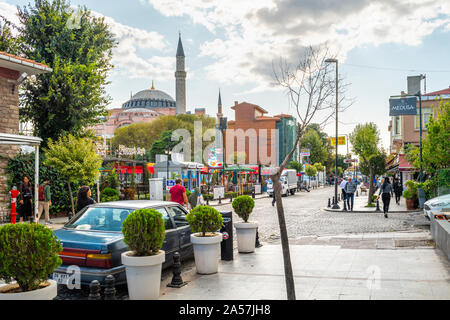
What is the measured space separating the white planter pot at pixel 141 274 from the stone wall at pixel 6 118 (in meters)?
12.8

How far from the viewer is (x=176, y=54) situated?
407 feet

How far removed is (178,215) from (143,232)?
2.63 meters

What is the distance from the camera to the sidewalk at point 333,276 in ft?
19.2

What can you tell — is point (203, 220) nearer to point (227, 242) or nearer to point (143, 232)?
point (227, 242)

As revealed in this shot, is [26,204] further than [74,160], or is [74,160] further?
[74,160]

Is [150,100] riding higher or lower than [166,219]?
higher

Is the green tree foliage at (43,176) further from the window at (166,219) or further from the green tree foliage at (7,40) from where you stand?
the window at (166,219)

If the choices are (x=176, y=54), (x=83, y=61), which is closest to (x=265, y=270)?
(x=83, y=61)

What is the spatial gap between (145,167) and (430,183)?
20158mm

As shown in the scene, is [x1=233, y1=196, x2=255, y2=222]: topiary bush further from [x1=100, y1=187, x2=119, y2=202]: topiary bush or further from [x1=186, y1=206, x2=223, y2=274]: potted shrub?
[x1=100, y1=187, x2=119, y2=202]: topiary bush

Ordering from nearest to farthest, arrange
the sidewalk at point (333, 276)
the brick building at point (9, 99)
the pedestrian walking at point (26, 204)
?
the sidewalk at point (333, 276)
the pedestrian walking at point (26, 204)
the brick building at point (9, 99)

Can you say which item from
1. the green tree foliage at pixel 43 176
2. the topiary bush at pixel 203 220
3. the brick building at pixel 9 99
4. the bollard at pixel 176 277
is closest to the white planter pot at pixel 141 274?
the bollard at pixel 176 277

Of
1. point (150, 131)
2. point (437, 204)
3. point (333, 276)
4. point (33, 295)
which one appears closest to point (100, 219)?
point (33, 295)

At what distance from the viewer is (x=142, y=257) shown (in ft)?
17.7
